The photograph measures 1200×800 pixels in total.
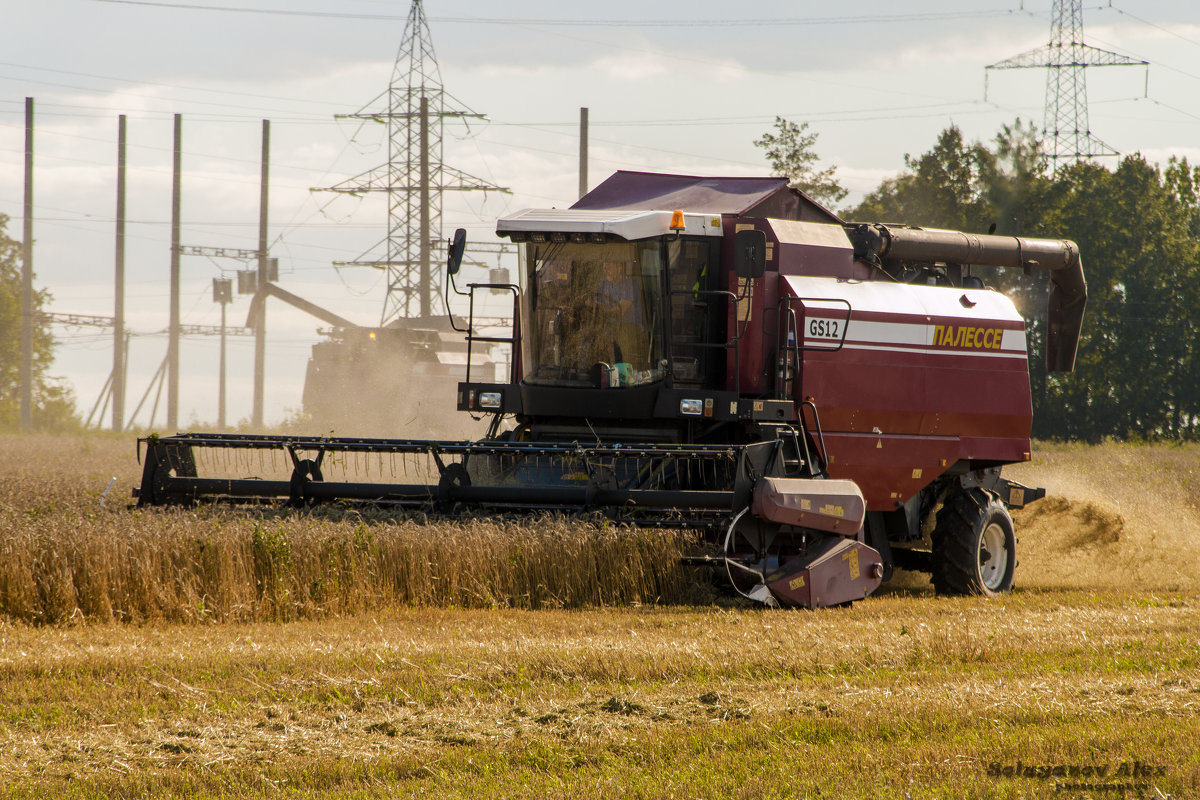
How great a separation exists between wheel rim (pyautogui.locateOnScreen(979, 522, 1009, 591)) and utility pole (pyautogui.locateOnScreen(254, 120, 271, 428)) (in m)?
27.5

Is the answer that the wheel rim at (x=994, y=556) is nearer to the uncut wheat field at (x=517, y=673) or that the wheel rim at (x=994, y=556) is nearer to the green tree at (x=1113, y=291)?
the uncut wheat field at (x=517, y=673)

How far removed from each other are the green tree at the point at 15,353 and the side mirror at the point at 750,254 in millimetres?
41205

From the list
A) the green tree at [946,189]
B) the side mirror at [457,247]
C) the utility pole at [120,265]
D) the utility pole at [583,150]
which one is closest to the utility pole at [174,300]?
the utility pole at [120,265]

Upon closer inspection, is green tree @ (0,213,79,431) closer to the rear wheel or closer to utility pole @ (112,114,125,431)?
utility pole @ (112,114,125,431)

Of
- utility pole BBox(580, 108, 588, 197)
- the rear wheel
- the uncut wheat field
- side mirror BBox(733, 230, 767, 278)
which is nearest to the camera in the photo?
the uncut wheat field

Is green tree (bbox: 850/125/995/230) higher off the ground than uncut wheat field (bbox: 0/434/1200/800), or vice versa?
green tree (bbox: 850/125/995/230)

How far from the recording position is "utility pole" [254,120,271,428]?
114 ft

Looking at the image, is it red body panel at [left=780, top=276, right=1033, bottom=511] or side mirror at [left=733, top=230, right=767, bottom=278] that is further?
red body panel at [left=780, top=276, right=1033, bottom=511]

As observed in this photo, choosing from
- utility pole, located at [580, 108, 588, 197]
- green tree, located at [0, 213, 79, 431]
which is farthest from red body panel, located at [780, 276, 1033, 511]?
green tree, located at [0, 213, 79, 431]

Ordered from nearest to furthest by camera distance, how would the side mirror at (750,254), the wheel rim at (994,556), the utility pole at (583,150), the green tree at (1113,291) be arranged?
the side mirror at (750,254)
the wheel rim at (994,556)
the utility pole at (583,150)
the green tree at (1113,291)

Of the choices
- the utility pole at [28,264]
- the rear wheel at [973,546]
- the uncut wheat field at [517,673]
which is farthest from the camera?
the utility pole at [28,264]

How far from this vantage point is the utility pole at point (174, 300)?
34125 millimetres

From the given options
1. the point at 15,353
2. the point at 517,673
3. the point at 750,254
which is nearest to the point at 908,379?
the point at 750,254

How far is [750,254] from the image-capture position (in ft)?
29.5
